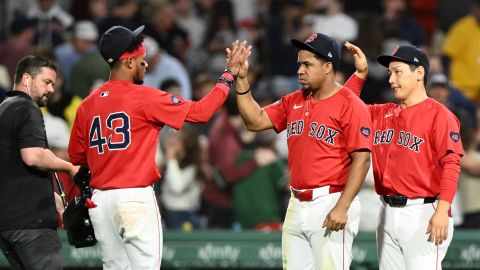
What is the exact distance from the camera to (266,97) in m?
12.0

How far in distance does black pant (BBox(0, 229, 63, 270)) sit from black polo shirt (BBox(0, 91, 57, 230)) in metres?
0.05

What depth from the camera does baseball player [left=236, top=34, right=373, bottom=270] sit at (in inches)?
266

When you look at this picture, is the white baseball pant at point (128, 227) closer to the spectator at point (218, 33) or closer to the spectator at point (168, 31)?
the spectator at point (168, 31)

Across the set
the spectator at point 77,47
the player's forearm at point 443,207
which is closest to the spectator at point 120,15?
the spectator at point 77,47

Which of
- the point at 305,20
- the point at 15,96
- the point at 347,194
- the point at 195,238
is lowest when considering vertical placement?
the point at 195,238

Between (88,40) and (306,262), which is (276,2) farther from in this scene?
(306,262)

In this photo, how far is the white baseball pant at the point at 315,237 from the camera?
266 inches

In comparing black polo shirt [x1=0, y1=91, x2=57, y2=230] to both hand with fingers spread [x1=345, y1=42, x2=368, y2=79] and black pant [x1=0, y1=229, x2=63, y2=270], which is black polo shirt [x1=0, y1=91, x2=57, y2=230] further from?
hand with fingers spread [x1=345, y1=42, x2=368, y2=79]

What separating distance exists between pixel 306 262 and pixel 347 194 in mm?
552

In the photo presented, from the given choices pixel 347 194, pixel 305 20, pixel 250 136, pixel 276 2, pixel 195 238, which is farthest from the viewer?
pixel 276 2

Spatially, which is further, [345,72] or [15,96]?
[345,72]

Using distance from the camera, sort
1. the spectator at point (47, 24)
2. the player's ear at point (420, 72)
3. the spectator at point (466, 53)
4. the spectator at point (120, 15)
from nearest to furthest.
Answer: the player's ear at point (420, 72) < the spectator at point (120, 15) < the spectator at point (47, 24) < the spectator at point (466, 53)

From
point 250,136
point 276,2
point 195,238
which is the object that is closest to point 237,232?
point 195,238

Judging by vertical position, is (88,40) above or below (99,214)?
above
